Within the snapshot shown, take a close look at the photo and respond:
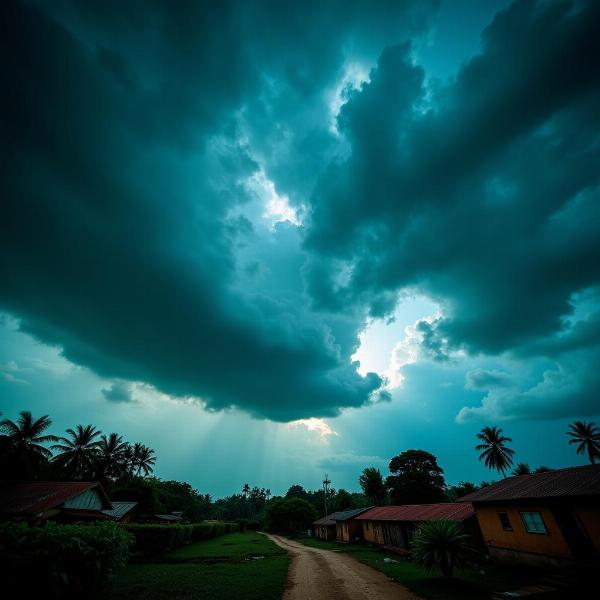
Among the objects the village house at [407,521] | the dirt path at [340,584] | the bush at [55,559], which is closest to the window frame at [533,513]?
the village house at [407,521]

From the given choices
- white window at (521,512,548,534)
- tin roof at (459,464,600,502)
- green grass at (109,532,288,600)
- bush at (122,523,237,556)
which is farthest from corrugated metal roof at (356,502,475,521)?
bush at (122,523,237,556)

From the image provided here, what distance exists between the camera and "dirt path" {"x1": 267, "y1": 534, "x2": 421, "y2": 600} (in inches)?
477

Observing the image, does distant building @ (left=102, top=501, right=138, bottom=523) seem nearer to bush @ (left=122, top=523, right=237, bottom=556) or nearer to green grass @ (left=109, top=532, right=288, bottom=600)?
bush @ (left=122, top=523, right=237, bottom=556)

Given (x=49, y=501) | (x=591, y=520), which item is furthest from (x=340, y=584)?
(x=49, y=501)

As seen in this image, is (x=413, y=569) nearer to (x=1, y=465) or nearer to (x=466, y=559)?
(x=466, y=559)

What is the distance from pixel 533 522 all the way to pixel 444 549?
6455 millimetres

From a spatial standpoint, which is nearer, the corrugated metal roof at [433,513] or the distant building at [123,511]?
the corrugated metal roof at [433,513]

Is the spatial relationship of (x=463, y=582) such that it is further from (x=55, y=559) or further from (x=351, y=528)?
(x=351, y=528)

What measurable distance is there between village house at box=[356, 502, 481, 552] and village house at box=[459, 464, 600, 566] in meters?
1.73

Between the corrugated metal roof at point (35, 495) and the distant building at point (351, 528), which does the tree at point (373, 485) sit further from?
the corrugated metal roof at point (35, 495)

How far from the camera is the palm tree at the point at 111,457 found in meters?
50.1

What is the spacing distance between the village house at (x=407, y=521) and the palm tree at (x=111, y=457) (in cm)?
4479

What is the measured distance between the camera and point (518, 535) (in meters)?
16.8

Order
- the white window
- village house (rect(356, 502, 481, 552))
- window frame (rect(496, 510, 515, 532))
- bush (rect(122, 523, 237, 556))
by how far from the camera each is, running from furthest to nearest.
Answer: bush (rect(122, 523, 237, 556)) → village house (rect(356, 502, 481, 552)) → window frame (rect(496, 510, 515, 532)) → the white window
